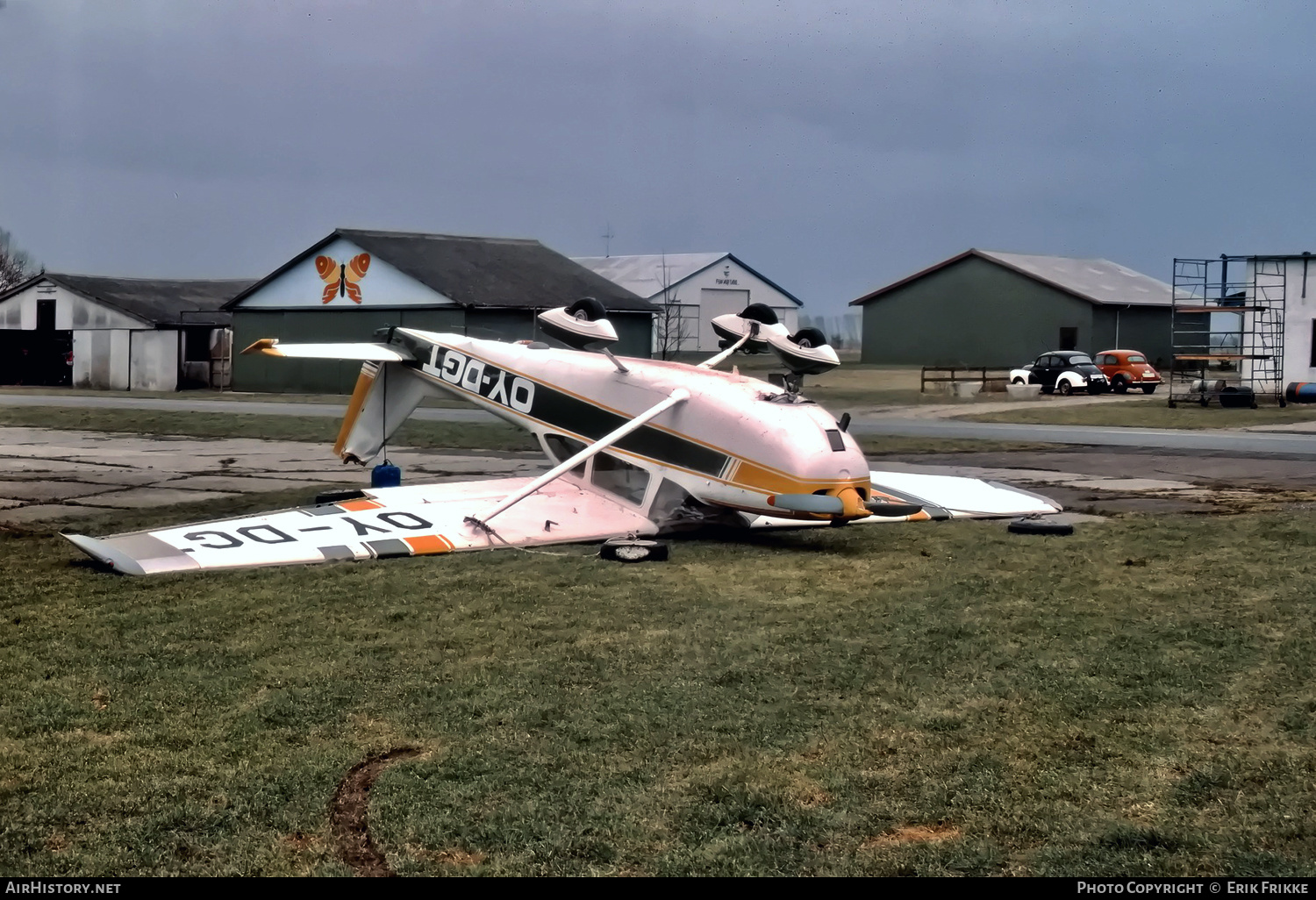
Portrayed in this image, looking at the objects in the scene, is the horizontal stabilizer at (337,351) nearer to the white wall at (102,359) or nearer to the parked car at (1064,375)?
the parked car at (1064,375)

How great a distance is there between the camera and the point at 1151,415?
1463 inches

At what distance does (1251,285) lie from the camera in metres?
46.7

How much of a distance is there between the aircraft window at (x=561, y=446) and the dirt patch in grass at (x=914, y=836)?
1002 centimetres

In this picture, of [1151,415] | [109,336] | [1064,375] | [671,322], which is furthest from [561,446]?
[671,322]

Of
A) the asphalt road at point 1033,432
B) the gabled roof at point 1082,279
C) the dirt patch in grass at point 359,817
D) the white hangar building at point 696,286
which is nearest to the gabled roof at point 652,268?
the white hangar building at point 696,286

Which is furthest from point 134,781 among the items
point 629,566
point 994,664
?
point 629,566

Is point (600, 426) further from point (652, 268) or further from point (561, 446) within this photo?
point (652, 268)

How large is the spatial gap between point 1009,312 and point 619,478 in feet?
194

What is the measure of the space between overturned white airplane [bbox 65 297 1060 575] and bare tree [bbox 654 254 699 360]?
39.5 meters

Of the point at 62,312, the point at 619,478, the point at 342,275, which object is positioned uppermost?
the point at 342,275

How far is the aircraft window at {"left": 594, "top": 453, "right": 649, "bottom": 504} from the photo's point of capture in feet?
50.7

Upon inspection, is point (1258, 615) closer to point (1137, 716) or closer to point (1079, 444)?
point (1137, 716)

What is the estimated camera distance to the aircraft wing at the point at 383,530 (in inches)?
489
